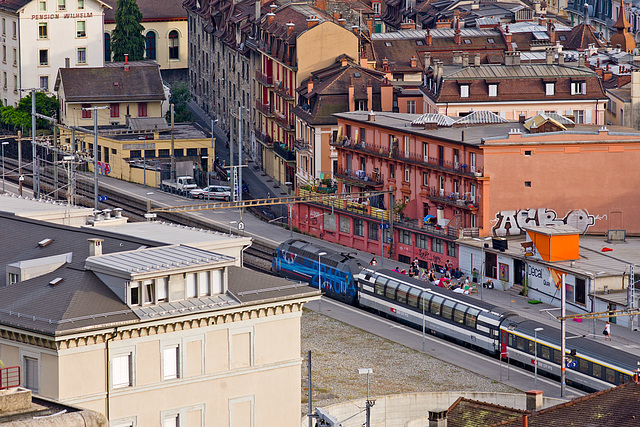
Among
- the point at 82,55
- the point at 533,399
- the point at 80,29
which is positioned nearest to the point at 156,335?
the point at 533,399

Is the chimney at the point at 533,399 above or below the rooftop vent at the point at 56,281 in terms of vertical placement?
below

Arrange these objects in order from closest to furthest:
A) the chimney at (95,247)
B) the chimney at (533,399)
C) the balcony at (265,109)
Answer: the chimney at (533,399) < the chimney at (95,247) < the balcony at (265,109)

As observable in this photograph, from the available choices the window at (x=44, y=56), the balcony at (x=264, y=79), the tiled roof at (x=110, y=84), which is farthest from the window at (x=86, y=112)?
the balcony at (x=264, y=79)

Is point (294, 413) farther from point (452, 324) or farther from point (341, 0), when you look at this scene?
point (341, 0)

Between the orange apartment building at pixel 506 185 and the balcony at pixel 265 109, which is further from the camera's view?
the balcony at pixel 265 109

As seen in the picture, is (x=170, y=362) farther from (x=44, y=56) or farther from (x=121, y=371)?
(x=44, y=56)

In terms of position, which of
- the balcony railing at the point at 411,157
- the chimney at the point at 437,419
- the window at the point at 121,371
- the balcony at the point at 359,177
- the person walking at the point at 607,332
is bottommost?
the person walking at the point at 607,332

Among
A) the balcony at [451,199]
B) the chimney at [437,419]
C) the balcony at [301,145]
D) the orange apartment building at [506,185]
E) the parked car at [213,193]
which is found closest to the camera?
the chimney at [437,419]

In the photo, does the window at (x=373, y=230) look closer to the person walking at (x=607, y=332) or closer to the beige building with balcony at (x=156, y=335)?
the person walking at (x=607, y=332)
